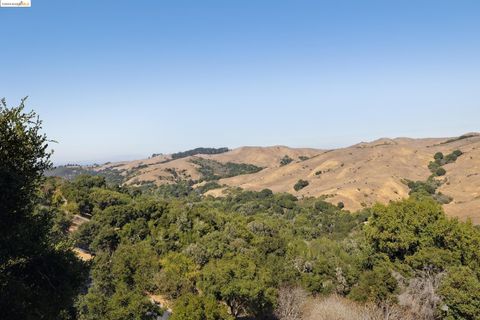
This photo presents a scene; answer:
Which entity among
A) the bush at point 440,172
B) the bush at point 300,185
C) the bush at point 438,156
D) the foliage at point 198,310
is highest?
the bush at point 438,156

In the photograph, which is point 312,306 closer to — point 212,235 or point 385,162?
point 212,235

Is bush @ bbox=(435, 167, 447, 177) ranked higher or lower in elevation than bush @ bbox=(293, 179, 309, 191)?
higher

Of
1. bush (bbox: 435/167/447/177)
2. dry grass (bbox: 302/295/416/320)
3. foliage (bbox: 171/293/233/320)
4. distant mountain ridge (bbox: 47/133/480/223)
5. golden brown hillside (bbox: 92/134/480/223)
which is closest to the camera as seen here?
foliage (bbox: 171/293/233/320)

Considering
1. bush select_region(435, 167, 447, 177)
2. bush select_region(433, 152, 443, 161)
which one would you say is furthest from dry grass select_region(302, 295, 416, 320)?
bush select_region(433, 152, 443, 161)

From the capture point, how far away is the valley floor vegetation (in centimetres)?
1720

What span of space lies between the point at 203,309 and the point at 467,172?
12275 cm

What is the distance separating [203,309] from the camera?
29797 millimetres

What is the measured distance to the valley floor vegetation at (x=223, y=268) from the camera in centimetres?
1720

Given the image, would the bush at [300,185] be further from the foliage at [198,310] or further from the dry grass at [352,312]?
the foliage at [198,310]

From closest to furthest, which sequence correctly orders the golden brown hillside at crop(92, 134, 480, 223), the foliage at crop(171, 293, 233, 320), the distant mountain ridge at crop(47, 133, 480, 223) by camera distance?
the foliage at crop(171, 293, 233, 320) < the distant mountain ridge at crop(47, 133, 480, 223) < the golden brown hillside at crop(92, 134, 480, 223)

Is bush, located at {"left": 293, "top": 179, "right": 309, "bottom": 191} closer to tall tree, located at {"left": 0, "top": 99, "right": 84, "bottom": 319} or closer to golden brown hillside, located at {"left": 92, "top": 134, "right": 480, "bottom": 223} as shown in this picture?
golden brown hillside, located at {"left": 92, "top": 134, "right": 480, "bottom": 223}

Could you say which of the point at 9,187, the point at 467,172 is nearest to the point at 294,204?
the point at 467,172

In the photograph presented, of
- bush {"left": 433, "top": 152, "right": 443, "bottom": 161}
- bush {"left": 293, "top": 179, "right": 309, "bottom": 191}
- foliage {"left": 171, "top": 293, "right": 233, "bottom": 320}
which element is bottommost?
bush {"left": 293, "top": 179, "right": 309, "bottom": 191}

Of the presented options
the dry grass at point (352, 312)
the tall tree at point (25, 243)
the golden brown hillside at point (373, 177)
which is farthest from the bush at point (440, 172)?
the tall tree at point (25, 243)
